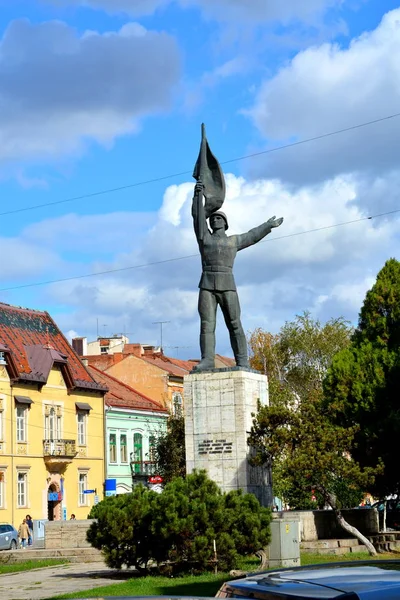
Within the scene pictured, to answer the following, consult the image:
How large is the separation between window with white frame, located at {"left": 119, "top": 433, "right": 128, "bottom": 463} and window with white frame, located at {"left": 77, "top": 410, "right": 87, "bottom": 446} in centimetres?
435

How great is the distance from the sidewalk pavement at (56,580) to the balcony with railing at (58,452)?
3090 cm

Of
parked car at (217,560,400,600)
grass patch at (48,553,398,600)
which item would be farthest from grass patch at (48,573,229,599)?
parked car at (217,560,400,600)

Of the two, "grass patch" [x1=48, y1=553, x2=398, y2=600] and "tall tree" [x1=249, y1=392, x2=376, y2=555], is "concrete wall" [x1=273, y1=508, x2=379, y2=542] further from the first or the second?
"grass patch" [x1=48, y1=553, x2=398, y2=600]

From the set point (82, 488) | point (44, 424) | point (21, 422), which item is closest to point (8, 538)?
point (21, 422)

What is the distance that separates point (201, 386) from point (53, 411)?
34609 millimetres

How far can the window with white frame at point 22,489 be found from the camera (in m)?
52.2

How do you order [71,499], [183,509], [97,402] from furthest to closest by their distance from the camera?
1. [97,402]
2. [71,499]
3. [183,509]

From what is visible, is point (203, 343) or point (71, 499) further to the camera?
point (71, 499)

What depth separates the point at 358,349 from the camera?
37.0 m

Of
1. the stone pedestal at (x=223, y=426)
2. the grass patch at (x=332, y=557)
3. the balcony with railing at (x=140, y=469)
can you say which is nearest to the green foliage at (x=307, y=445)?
the stone pedestal at (x=223, y=426)

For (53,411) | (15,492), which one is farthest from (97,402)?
(15,492)

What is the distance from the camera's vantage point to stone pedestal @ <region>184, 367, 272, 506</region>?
75.3 feet

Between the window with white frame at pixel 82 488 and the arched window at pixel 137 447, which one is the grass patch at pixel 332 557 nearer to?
the window with white frame at pixel 82 488

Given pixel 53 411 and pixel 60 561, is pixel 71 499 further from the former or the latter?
pixel 60 561
